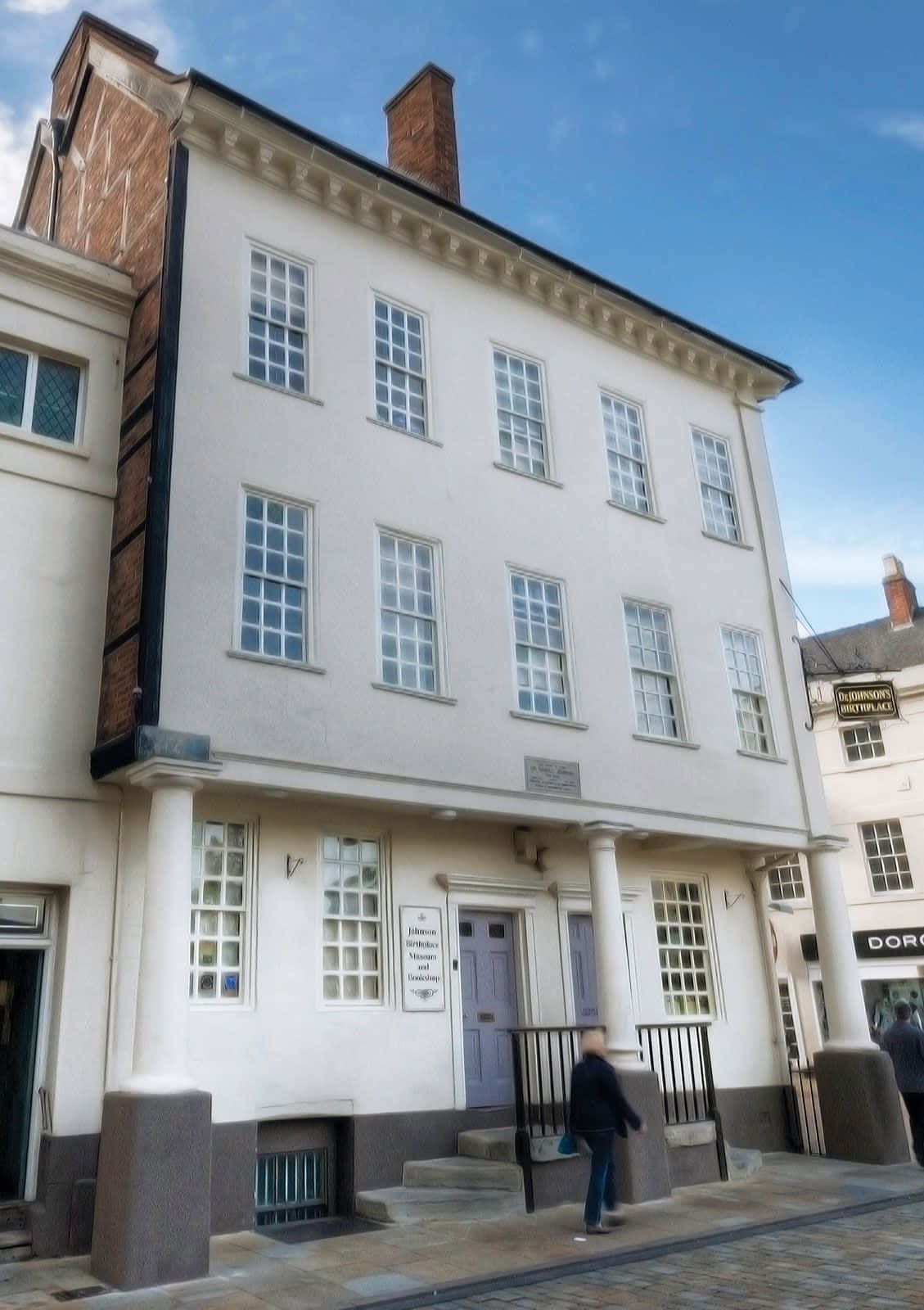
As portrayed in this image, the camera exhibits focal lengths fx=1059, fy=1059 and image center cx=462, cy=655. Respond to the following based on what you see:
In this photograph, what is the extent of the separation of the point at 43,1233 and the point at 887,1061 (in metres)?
10.1

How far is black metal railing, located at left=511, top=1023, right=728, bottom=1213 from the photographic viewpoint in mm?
10211

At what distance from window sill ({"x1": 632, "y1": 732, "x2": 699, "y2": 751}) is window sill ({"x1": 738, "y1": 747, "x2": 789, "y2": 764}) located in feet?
2.99

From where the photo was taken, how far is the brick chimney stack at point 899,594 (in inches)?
1184

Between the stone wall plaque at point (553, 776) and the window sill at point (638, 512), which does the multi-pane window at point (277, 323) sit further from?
the stone wall plaque at point (553, 776)

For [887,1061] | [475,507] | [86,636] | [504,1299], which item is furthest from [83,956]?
[887,1061]

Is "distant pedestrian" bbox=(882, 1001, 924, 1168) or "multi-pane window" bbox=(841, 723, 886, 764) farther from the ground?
"multi-pane window" bbox=(841, 723, 886, 764)

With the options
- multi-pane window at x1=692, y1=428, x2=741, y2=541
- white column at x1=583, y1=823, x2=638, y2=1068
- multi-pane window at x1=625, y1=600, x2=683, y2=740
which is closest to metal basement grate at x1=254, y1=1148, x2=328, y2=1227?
white column at x1=583, y1=823, x2=638, y2=1068

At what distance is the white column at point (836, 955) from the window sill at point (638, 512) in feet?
16.2

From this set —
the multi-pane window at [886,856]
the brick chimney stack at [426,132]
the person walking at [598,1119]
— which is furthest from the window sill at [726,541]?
the multi-pane window at [886,856]

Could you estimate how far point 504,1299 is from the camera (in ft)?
23.8

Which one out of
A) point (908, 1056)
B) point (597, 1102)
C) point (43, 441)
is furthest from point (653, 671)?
point (43, 441)

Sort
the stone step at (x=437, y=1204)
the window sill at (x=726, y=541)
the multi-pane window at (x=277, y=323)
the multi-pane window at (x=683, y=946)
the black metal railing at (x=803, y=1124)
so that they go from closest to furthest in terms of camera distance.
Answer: the stone step at (x=437, y=1204)
the multi-pane window at (x=277, y=323)
the multi-pane window at (x=683, y=946)
the black metal railing at (x=803, y=1124)
the window sill at (x=726, y=541)

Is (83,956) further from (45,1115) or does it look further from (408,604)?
(408,604)

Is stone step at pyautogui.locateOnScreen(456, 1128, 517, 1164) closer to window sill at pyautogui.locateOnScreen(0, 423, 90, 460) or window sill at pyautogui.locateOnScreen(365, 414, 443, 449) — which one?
window sill at pyautogui.locateOnScreen(365, 414, 443, 449)
